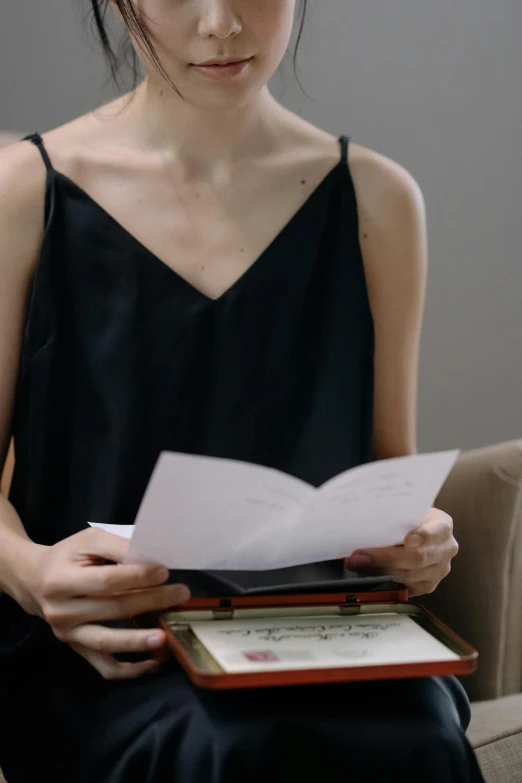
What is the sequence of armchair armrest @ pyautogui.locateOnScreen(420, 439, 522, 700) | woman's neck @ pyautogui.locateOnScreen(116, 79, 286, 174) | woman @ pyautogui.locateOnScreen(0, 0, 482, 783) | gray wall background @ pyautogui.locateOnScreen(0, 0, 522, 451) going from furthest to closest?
gray wall background @ pyautogui.locateOnScreen(0, 0, 522, 451), armchair armrest @ pyautogui.locateOnScreen(420, 439, 522, 700), woman's neck @ pyautogui.locateOnScreen(116, 79, 286, 174), woman @ pyautogui.locateOnScreen(0, 0, 482, 783)

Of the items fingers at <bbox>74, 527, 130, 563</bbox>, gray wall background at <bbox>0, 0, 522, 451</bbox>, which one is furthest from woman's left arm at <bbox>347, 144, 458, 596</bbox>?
gray wall background at <bbox>0, 0, 522, 451</bbox>

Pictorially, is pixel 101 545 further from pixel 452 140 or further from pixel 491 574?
pixel 452 140

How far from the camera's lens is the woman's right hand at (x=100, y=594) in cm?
71

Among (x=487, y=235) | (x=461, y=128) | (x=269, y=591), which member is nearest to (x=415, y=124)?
(x=461, y=128)

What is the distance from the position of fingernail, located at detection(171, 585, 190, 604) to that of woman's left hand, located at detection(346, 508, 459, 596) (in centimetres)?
13

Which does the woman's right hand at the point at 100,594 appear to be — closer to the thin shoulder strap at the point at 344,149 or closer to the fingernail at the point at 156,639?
the fingernail at the point at 156,639

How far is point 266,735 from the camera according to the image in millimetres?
667

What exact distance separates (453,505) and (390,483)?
0.57 meters

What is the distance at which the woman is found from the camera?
2.48 ft

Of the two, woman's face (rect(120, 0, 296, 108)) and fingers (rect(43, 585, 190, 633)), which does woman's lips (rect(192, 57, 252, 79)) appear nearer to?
woman's face (rect(120, 0, 296, 108))

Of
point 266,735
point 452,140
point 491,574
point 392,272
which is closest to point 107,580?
point 266,735

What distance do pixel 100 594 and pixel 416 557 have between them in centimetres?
24

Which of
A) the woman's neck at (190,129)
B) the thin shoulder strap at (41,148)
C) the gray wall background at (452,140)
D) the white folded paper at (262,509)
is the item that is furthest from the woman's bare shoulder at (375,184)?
the gray wall background at (452,140)

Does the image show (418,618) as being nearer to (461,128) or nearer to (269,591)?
(269,591)
